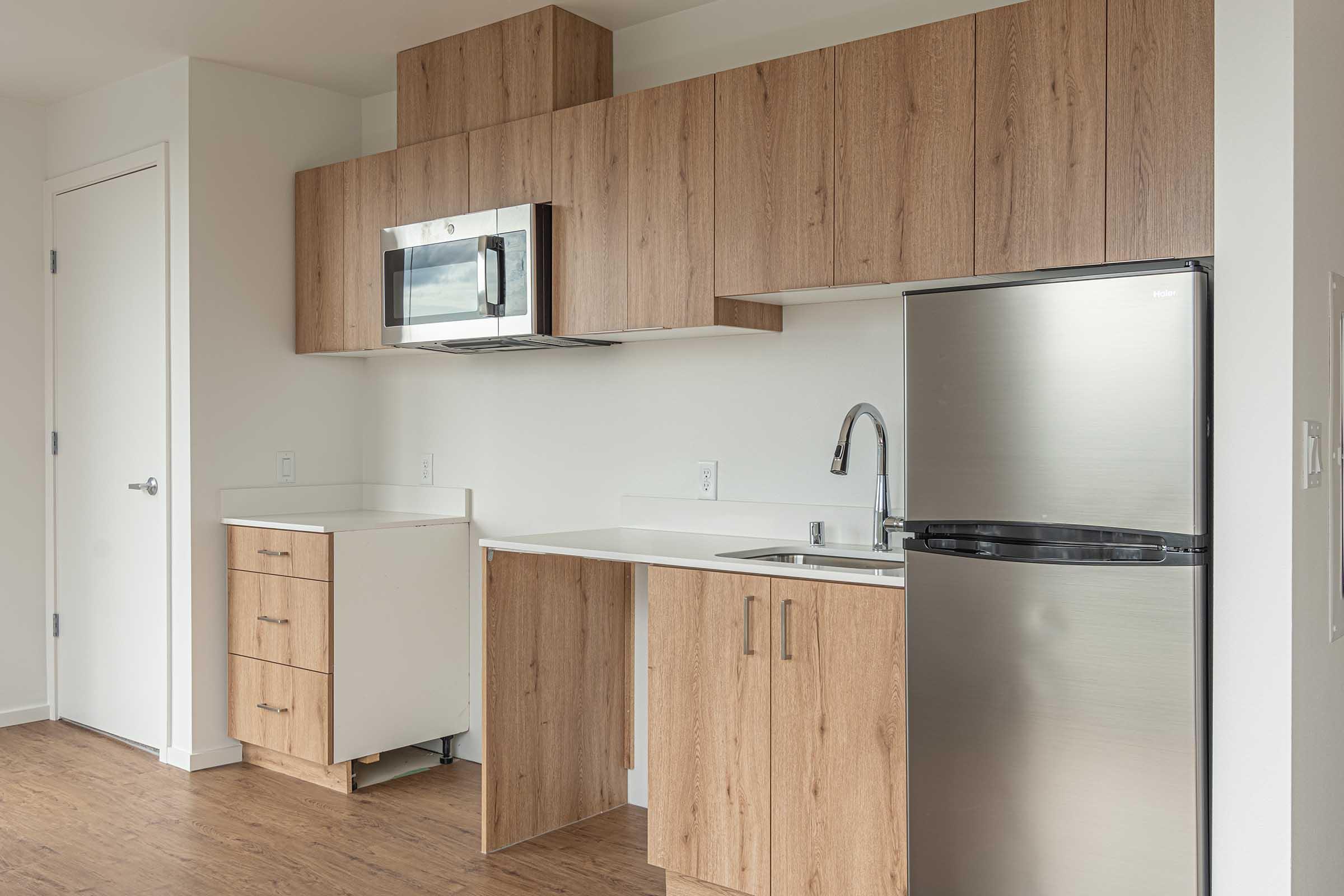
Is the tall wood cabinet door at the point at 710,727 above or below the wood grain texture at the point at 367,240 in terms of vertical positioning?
below

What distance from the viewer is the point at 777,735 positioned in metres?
2.49

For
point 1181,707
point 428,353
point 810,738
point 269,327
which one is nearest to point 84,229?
point 269,327

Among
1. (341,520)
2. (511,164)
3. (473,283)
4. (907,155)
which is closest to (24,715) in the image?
(341,520)

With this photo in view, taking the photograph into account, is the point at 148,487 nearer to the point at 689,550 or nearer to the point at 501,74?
the point at 501,74

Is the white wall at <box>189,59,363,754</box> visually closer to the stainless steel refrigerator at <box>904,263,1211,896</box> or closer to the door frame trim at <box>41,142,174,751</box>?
the door frame trim at <box>41,142,174,751</box>

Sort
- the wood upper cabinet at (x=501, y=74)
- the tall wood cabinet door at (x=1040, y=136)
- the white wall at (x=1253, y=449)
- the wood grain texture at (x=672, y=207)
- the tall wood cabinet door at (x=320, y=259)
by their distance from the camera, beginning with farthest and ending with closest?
1. the tall wood cabinet door at (x=320, y=259)
2. the wood upper cabinet at (x=501, y=74)
3. the wood grain texture at (x=672, y=207)
4. the tall wood cabinet door at (x=1040, y=136)
5. the white wall at (x=1253, y=449)

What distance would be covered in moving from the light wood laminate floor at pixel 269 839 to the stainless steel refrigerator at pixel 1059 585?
3.76ft

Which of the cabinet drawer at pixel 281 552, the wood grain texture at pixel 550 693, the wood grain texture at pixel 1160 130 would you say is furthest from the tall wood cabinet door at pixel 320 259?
the wood grain texture at pixel 1160 130

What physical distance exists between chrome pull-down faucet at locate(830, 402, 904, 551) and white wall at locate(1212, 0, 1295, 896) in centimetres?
101

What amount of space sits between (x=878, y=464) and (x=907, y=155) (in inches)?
32.0

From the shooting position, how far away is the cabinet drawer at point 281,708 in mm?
3568

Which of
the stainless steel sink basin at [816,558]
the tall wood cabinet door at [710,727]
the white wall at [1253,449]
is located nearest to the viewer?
the white wall at [1253,449]

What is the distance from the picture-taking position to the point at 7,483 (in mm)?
4457

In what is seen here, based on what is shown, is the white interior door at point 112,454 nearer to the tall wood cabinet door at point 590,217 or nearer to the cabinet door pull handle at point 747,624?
the tall wood cabinet door at point 590,217
